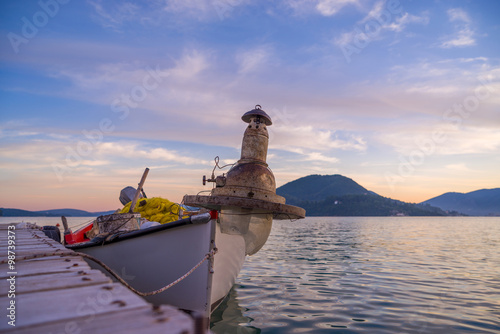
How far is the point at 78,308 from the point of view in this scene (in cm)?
200

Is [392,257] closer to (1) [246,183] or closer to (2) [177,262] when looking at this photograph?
(1) [246,183]

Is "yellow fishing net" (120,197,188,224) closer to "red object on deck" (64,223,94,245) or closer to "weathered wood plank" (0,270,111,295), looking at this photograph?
"red object on deck" (64,223,94,245)

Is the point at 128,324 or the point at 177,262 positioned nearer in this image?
the point at 128,324

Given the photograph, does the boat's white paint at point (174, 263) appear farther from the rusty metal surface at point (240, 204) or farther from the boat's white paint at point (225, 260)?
the rusty metal surface at point (240, 204)

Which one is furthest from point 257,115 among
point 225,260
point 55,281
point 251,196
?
point 55,281

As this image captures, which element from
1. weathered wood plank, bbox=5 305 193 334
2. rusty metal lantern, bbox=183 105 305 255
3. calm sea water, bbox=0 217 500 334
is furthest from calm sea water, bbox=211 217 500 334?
weathered wood plank, bbox=5 305 193 334

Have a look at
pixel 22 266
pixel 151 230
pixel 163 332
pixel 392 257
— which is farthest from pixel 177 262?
pixel 392 257

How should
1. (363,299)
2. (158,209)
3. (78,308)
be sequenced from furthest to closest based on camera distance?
(158,209), (363,299), (78,308)

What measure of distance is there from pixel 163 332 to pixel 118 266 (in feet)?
19.0

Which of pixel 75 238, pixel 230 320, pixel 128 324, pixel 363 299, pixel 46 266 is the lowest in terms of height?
pixel 230 320

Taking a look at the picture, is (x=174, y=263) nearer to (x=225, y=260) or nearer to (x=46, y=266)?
(x=225, y=260)

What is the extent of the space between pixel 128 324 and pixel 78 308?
56cm

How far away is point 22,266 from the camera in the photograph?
3652mm

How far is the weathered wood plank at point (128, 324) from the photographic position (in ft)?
5.14
